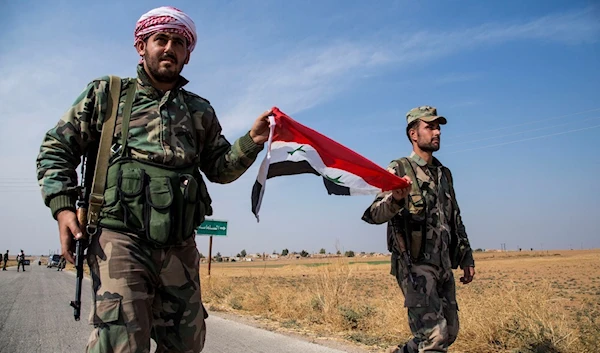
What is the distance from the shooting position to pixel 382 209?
4121 millimetres

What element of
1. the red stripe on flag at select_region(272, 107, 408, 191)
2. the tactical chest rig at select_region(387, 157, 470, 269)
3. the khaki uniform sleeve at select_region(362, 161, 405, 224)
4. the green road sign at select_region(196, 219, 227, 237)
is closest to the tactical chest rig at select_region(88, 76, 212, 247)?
the red stripe on flag at select_region(272, 107, 408, 191)

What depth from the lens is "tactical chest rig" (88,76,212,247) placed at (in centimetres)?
250

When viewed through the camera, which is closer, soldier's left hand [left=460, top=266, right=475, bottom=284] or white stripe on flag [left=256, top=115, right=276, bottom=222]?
white stripe on flag [left=256, top=115, right=276, bottom=222]

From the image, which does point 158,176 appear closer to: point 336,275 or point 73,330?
point 73,330

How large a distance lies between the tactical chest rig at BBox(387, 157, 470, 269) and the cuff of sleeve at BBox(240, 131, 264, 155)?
1.83 meters

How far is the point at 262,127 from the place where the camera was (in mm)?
3121

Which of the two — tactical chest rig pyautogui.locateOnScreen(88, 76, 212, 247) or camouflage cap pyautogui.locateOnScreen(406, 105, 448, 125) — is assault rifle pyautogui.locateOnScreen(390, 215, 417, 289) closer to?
camouflage cap pyautogui.locateOnScreen(406, 105, 448, 125)

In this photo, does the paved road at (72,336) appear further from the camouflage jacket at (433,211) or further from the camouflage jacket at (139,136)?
the camouflage jacket at (139,136)

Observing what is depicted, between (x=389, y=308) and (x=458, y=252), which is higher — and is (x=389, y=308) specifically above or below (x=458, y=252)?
below

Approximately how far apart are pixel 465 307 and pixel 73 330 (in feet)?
19.1

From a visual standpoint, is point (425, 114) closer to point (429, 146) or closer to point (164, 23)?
point (429, 146)

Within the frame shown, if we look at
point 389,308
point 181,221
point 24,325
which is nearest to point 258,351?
point 389,308

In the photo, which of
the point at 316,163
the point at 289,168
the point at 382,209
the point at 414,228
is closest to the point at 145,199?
the point at 289,168

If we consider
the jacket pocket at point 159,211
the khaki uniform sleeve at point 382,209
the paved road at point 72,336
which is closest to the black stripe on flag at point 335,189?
the khaki uniform sleeve at point 382,209
